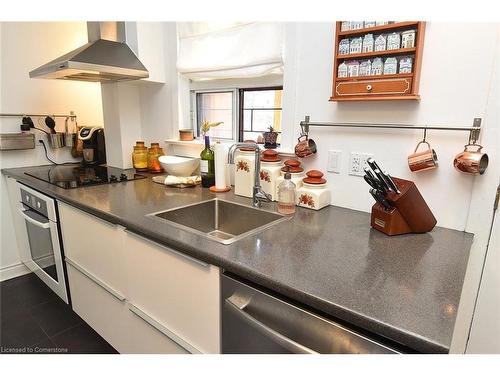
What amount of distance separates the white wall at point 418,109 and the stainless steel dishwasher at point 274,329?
0.73m

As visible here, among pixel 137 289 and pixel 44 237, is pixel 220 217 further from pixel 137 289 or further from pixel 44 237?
pixel 44 237

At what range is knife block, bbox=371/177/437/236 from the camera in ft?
3.34

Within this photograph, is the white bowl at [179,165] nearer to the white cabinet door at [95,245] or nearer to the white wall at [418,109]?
the white cabinet door at [95,245]

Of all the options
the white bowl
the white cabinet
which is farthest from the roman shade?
the white cabinet

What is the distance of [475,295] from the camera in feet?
3.49

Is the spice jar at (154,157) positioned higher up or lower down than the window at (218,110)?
lower down

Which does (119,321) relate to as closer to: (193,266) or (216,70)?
(193,266)

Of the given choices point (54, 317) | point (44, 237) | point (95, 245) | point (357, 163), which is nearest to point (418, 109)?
point (357, 163)

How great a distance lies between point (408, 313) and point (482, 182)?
668mm

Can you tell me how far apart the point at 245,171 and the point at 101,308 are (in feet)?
3.20

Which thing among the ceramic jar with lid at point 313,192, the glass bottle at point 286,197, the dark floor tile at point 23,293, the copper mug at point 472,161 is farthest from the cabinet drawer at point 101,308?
the copper mug at point 472,161

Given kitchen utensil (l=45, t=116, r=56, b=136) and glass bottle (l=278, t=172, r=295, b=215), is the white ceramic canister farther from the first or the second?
kitchen utensil (l=45, t=116, r=56, b=136)

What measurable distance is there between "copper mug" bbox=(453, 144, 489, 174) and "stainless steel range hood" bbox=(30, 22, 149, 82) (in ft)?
5.32

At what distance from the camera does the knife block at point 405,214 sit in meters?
Answer: 1.02
